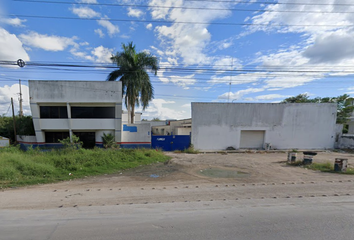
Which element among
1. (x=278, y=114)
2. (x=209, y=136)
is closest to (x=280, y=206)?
(x=209, y=136)

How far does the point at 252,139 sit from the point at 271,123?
111 inches

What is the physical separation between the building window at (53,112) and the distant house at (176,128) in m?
14.1

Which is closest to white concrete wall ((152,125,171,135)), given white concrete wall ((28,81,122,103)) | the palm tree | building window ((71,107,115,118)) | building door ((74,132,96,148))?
the palm tree

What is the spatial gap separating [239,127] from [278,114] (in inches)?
192

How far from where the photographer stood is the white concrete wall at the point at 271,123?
710 inches

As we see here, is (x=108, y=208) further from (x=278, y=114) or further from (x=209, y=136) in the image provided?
(x=278, y=114)

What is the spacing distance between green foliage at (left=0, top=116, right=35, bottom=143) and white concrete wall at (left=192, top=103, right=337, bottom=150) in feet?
62.2

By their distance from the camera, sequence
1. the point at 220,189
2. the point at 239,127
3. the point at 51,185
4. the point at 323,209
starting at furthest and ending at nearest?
the point at 239,127 < the point at 51,185 < the point at 220,189 < the point at 323,209

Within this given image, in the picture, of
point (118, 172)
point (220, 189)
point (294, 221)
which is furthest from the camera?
point (118, 172)

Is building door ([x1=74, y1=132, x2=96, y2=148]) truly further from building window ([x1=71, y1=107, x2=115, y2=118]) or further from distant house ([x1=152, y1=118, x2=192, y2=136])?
distant house ([x1=152, y1=118, x2=192, y2=136])

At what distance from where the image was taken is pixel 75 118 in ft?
55.7

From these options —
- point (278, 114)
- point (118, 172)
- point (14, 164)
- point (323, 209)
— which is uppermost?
point (278, 114)

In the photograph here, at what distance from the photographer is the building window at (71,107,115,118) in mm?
17219

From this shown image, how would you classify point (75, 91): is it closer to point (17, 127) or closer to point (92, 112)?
point (92, 112)
